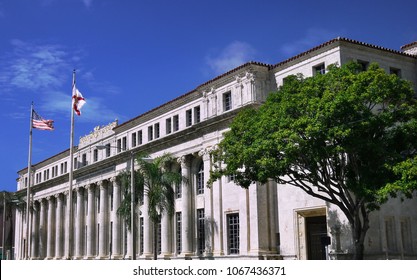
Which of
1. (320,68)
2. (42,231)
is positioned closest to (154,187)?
(320,68)

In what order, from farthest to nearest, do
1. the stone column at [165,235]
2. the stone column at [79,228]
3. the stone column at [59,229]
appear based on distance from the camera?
the stone column at [59,229] → the stone column at [79,228] → the stone column at [165,235]

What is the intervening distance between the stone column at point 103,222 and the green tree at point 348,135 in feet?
117

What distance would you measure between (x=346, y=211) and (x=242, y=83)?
51.5 feet

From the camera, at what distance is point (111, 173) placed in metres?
63.7

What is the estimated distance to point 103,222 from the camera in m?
65.1

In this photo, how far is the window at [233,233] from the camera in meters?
45.1

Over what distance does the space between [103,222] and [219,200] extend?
22.8 meters

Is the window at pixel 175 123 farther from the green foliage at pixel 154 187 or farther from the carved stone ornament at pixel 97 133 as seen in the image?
the carved stone ornament at pixel 97 133

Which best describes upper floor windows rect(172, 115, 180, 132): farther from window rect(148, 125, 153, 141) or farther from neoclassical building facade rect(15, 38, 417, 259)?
window rect(148, 125, 153, 141)

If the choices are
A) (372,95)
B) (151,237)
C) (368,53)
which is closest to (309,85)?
(372,95)

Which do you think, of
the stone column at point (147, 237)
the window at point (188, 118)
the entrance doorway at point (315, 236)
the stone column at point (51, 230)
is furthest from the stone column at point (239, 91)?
the stone column at point (51, 230)

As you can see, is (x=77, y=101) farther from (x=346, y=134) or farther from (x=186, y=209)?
(x=346, y=134)
